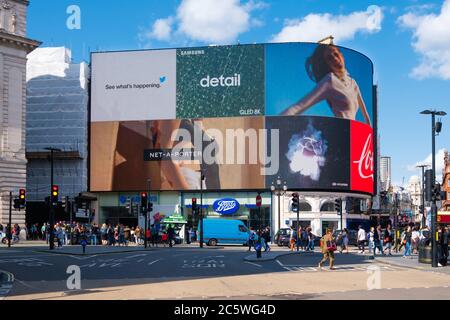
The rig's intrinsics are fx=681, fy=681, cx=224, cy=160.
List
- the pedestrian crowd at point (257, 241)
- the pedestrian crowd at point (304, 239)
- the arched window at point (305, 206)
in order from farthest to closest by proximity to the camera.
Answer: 1. the arched window at point (305, 206)
2. the pedestrian crowd at point (304, 239)
3. the pedestrian crowd at point (257, 241)

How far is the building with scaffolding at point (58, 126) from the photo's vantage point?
84312 millimetres

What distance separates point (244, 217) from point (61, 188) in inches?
909

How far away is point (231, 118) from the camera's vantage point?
8100 cm

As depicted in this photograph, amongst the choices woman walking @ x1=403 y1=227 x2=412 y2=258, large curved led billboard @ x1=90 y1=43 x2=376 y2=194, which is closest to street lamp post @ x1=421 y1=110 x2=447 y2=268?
woman walking @ x1=403 y1=227 x2=412 y2=258

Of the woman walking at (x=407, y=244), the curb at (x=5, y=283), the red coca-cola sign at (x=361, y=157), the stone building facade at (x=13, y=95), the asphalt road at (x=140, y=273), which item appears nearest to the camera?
the asphalt road at (x=140, y=273)

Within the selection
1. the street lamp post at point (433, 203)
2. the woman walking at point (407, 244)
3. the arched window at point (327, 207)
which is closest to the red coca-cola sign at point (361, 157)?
the arched window at point (327, 207)

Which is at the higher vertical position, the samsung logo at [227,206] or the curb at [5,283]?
the samsung logo at [227,206]

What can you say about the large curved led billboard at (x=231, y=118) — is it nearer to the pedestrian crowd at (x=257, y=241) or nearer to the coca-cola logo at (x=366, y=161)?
the coca-cola logo at (x=366, y=161)

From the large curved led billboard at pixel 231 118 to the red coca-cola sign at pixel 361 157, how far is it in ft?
0.41

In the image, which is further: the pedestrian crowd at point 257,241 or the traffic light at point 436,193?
the pedestrian crowd at point 257,241

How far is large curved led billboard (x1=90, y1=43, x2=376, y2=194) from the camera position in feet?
262

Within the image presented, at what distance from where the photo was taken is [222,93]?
82000mm

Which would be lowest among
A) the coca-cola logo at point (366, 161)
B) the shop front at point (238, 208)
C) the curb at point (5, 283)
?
the curb at point (5, 283)

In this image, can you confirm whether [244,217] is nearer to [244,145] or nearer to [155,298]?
[244,145]
